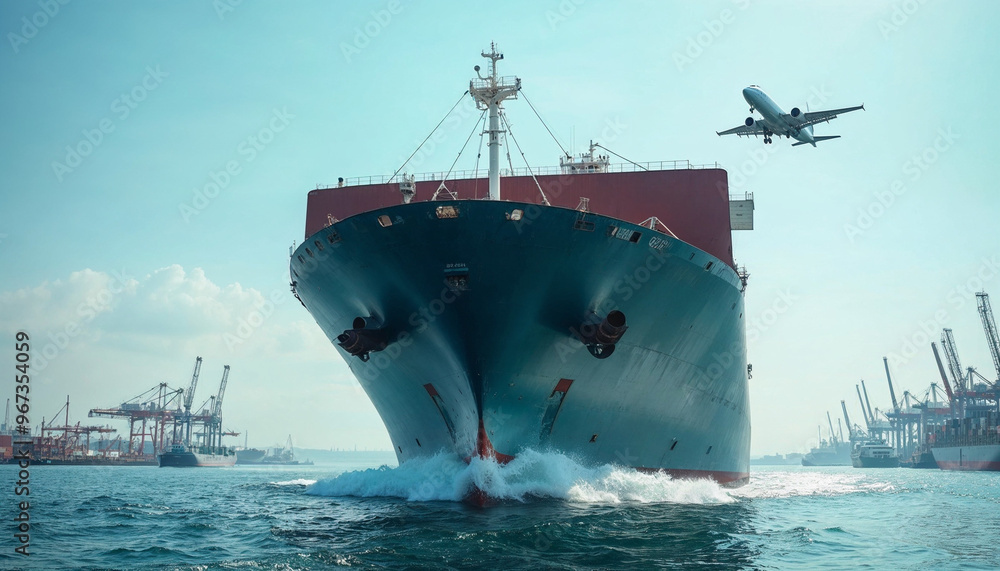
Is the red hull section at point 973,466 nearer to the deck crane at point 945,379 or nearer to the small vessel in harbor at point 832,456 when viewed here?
the deck crane at point 945,379

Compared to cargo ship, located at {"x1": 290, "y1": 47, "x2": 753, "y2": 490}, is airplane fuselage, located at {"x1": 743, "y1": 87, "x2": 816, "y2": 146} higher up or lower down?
higher up

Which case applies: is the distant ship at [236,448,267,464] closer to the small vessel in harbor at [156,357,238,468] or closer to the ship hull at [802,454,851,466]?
the small vessel in harbor at [156,357,238,468]

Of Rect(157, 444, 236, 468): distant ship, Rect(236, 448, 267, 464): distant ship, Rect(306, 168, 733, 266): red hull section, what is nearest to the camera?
Rect(306, 168, 733, 266): red hull section

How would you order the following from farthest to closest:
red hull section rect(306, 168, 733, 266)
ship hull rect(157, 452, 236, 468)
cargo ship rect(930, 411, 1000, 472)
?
ship hull rect(157, 452, 236, 468), cargo ship rect(930, 411, 1000, 472), red hull section rect(306, 168, 733, 266)

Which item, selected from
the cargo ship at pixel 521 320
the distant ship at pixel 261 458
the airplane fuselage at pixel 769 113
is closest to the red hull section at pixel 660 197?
the cargo ship at pixel 521 320

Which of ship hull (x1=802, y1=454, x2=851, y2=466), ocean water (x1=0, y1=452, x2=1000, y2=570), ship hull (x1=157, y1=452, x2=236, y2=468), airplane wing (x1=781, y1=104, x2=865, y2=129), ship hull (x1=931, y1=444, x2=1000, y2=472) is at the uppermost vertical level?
airplane wing (x1=781, y1=104, x2=865, y2=129)

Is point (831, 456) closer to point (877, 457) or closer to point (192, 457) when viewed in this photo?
point (877, 457)

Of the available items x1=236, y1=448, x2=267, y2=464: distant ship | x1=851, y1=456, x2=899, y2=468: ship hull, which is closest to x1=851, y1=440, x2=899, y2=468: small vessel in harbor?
x1=851, y1=456, x2=899, y2=468: ship hull
